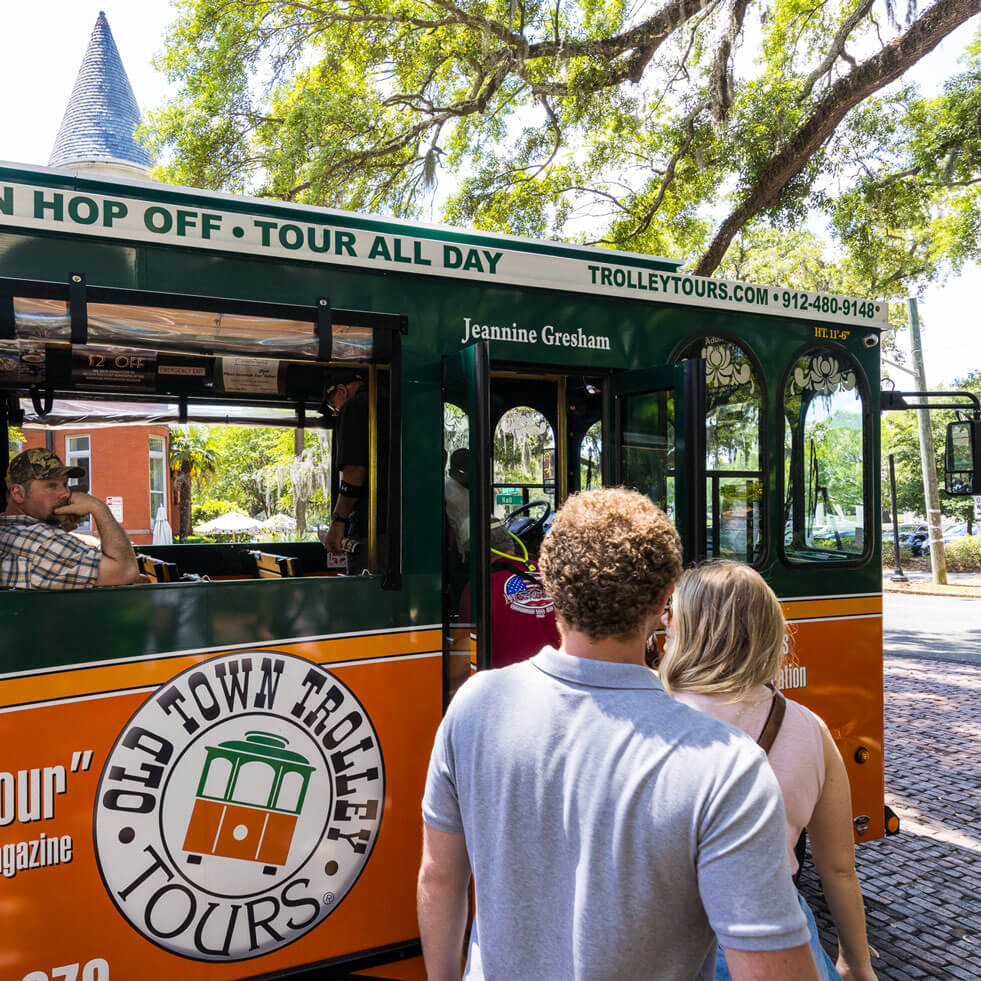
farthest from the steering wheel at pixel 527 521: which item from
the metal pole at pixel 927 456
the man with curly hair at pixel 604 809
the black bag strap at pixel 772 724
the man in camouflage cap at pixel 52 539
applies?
the metal pole at pixel 927 456

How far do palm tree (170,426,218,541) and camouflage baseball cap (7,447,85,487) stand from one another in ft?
40.8

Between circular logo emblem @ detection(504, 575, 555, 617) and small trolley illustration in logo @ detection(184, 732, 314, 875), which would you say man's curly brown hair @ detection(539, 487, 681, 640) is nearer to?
small trolley illustration in logo @ detection(184, 732, 314, 875)

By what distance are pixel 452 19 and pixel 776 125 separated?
13.5 ft

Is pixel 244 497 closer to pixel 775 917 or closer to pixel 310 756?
pixel 310 756

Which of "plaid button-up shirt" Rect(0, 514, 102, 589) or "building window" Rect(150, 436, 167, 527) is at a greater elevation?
"building window" Rect(150, 436, 167, 527)

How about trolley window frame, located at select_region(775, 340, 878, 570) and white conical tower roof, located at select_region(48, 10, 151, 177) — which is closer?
trolley window frame, located at select_region(775, 340, 878, 570)

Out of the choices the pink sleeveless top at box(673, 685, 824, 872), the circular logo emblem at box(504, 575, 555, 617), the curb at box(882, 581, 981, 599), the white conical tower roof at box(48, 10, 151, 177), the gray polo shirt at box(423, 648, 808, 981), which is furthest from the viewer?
the white conical tower roof at box(48, 10, 151, 177)

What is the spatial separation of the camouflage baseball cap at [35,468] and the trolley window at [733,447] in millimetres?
2539

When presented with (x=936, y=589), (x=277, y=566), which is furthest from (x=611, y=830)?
(x=936, y=589)

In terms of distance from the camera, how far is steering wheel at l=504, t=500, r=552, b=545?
447 centimetres

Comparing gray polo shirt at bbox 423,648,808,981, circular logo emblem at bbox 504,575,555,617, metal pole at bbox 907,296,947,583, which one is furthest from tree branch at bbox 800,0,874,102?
gray polo shirt at bbox 423,648,808,981

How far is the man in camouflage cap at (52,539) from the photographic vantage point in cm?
269

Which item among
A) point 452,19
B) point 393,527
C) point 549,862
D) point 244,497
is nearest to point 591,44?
point 452,19

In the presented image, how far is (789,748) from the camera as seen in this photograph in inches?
78.7
